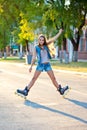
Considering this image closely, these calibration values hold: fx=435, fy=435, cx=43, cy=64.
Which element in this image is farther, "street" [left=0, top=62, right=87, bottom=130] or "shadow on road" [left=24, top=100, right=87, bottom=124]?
"shadow on road" [left=24, top=100, right=87, bottom=124]

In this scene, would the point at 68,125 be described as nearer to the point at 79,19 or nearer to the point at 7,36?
the point at 79,19

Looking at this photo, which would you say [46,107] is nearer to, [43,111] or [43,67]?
[43,111]

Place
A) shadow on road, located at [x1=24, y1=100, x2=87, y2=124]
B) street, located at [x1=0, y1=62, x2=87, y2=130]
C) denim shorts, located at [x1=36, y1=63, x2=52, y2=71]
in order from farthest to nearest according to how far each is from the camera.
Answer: denim shorts, located at [x1=36, y1=63, x2=52, y2=71] < shadow on road, located at [x1=24, y1=100, x2=87, y2=124] < street, located at [x1=0, y1=62, x2=87, y2=130]

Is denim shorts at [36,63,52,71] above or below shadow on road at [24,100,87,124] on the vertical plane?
above

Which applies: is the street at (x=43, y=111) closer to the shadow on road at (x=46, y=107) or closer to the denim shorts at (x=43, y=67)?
the shadow on road at (x=46, y=107)

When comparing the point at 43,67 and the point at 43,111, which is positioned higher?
the point at 43,67

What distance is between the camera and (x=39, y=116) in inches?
376

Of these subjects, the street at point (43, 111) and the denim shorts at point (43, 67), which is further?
the denim shorts at point (43, 67)

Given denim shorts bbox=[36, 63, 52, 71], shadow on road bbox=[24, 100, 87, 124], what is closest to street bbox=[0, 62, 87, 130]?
shadow on road bbox=[24, 100, 87, 124]

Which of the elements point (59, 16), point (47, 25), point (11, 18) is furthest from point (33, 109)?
point (11, 18)

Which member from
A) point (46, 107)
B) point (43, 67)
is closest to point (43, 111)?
point (46, 107)

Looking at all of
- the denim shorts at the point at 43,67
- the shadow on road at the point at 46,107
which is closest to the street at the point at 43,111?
the shadow on road at the point at 46,107

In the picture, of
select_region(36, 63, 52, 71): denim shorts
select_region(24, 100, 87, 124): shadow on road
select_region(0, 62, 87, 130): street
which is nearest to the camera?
select_region(0, 62, 87, 130): street

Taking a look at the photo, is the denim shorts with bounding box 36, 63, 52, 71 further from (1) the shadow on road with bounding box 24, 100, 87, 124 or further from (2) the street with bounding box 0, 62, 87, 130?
(1) the shadow on road with bounding box 24, 100, 87, 124
